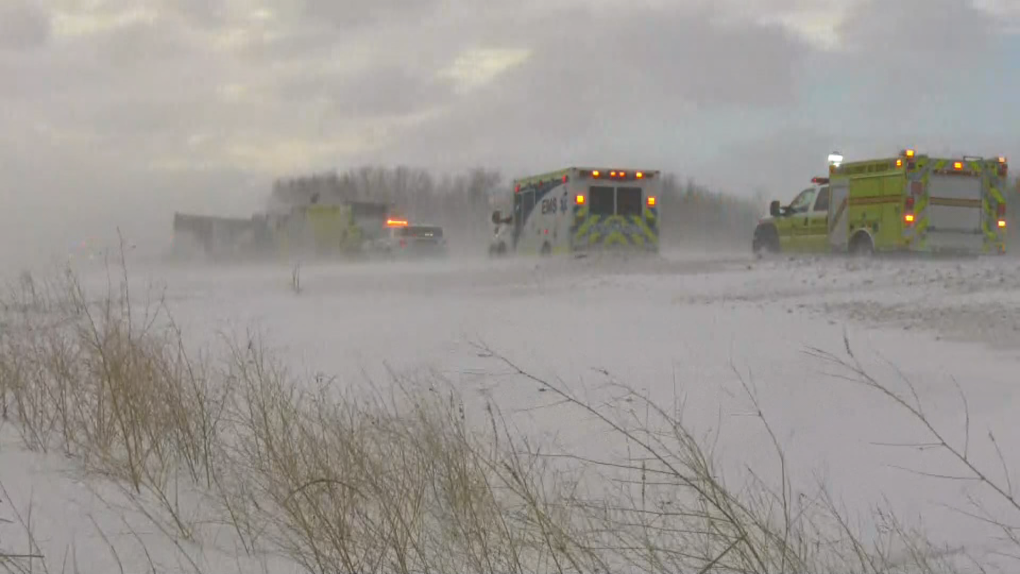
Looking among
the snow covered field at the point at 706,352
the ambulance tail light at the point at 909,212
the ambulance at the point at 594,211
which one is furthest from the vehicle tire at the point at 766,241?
the snow covered field at the point at 706,352

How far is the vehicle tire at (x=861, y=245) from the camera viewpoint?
1923 cm

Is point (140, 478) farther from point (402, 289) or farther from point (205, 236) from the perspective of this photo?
point (205, 236)

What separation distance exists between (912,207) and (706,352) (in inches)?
431

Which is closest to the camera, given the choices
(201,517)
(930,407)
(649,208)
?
(201,517)

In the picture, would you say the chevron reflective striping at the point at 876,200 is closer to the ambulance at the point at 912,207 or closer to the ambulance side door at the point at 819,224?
the ambulance at the point at 912,207

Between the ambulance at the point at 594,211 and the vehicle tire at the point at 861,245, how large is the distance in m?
4.96

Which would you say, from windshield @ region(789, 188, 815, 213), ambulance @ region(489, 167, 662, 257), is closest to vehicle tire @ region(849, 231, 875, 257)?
windshield @ region(789, 188, 815, 213)

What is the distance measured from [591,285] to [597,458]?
938cm

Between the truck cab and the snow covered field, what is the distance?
3.31 metres

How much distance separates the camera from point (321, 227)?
1289 inches

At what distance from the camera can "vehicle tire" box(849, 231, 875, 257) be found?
63.1 ft

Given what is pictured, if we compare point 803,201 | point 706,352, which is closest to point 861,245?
point 803,201

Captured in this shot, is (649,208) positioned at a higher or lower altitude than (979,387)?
higher

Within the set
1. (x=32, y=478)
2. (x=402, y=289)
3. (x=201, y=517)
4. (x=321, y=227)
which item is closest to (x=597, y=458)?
(x=201, y=517)
